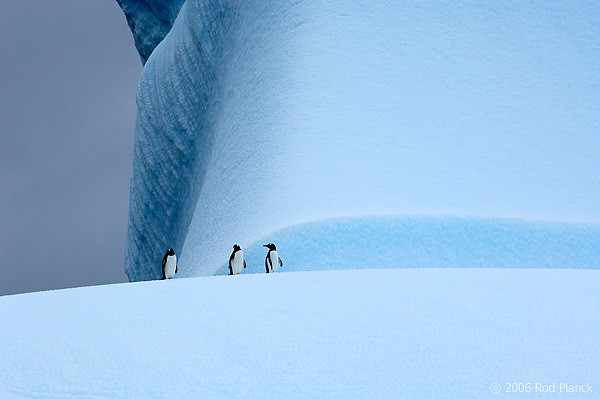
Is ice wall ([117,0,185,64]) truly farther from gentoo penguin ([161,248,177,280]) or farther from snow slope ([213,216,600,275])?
snow slope ([213,216,600,275])

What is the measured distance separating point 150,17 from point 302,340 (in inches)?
658

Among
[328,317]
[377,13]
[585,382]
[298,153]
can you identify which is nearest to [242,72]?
[377,13]

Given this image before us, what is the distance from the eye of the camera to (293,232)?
5.49m

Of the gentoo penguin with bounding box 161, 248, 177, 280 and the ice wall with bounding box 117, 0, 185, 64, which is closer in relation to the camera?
the gentoo penguin with bounding box 161, 248, 177, 280

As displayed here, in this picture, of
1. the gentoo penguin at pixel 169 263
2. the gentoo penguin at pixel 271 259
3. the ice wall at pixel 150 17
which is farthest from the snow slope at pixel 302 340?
the ice wall at pixel 150 17

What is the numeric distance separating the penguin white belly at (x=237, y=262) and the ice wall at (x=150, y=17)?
13006 millimetres

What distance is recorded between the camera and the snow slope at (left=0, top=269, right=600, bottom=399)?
183cm

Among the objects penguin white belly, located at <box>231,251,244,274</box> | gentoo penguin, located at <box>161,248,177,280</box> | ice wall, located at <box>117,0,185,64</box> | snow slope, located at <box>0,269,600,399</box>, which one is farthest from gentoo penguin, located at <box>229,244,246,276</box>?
ice wall, located at <box>117,0,185,64</box>

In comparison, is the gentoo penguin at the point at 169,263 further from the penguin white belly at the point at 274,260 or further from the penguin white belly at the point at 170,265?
the penguin white belly at the point at 274,260

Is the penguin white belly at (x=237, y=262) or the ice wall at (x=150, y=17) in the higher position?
the ice wall at (x=150, y=17)

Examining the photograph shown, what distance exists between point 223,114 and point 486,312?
26.7 ft

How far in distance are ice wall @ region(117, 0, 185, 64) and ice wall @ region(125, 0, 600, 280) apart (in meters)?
5.87

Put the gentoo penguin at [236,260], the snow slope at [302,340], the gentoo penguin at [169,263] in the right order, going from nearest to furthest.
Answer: the snow slope at [302,340] → the gentoo penguin at [236,260] → the gentoo penguin at [169,263]

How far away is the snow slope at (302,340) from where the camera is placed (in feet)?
5.99
